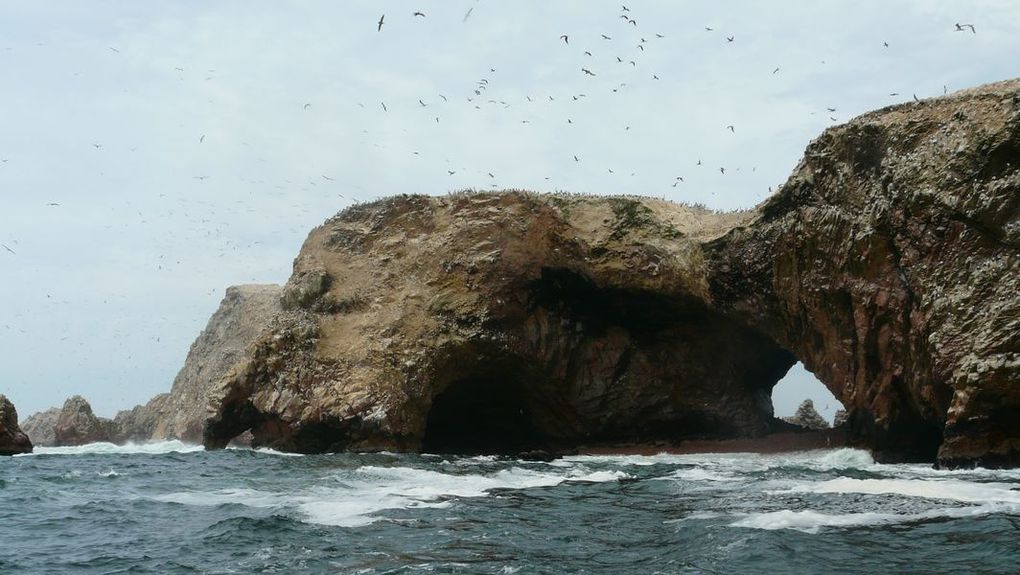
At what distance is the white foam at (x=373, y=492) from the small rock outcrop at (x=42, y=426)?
53311 mm

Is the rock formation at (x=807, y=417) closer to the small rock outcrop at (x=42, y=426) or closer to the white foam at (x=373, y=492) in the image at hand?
the white foam at (x=373, y=492)

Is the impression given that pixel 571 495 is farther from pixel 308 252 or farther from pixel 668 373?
pixel 308 252

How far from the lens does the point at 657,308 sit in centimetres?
3155

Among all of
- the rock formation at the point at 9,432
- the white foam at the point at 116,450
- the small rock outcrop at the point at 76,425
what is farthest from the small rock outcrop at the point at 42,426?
the rock formation at the point at 9,432

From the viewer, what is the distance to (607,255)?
103 feet

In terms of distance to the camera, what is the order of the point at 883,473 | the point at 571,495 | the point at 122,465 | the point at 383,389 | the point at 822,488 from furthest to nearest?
the point at 383,389 → the point at 122,465 → the point at 883,473 → the point at 571,495 → the point at 822,488

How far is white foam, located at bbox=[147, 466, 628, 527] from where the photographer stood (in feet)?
53.8

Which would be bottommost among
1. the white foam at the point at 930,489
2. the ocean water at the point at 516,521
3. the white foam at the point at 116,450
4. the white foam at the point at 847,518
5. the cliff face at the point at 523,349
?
the white foam at the point at 116,450

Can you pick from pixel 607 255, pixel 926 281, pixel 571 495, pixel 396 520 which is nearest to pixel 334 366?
pixel 607 255

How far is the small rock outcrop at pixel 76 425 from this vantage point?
61.7 meters

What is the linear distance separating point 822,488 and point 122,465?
863 inches


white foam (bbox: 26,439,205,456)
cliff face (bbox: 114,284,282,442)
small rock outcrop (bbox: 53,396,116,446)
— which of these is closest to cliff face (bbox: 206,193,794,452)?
white foam (bbox: 26,439,205,456)

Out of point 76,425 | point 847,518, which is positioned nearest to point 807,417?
point 847,518

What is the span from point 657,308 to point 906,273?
32.9 ft
